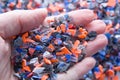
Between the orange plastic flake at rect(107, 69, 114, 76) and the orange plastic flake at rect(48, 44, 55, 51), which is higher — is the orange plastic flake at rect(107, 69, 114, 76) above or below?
below

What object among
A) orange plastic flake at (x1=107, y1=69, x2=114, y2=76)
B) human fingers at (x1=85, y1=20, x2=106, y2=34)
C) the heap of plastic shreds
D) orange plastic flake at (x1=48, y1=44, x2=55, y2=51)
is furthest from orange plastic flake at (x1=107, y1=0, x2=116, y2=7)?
orange plastic flake at (x1=48, y1=44, x2=55, y2=51)

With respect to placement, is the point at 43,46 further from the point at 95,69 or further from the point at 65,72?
the point at 95,69

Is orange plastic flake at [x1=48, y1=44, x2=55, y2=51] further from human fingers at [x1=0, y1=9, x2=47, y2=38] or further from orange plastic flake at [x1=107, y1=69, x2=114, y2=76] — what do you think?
orange plastic flake at [x1=107, y1=69, x2=114, y2=76]

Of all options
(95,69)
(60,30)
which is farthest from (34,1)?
(95,69)

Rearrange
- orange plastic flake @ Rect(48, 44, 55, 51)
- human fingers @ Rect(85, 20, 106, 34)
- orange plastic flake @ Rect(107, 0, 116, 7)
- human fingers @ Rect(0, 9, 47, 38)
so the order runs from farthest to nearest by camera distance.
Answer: orange plastic flake @ Rect(107, 0, 116, 7) < human fingers @ Rect(85, 20, 106, 34) < orange plastic flake @ Rect(48, 44, 55, 51) < human fingers @ Rect(0, 9, 47, 38)

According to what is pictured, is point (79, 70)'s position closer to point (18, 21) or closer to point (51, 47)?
point (51, 47)

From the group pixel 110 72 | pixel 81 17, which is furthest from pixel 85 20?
pixel 110 72
